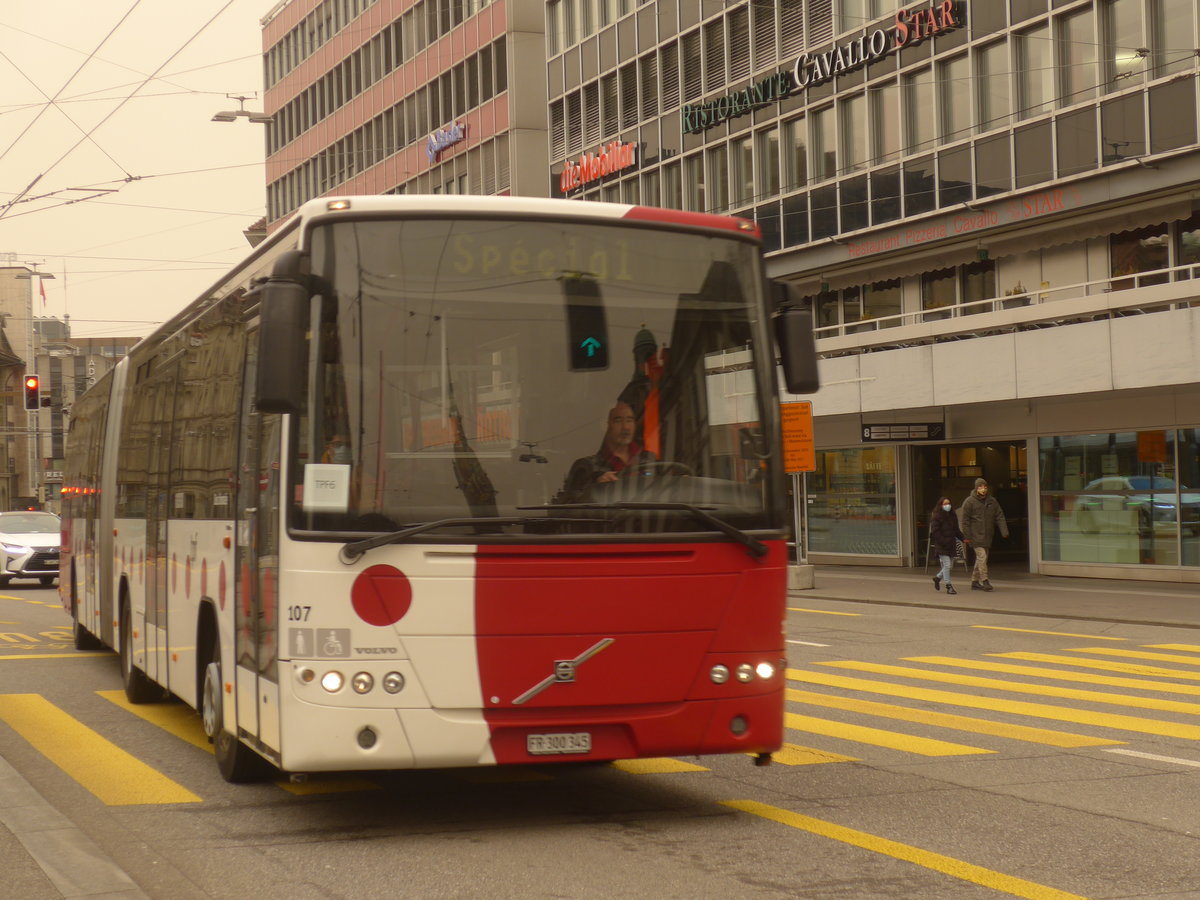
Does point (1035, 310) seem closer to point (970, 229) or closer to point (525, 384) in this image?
point (970, 229)

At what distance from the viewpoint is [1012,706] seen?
12.5 m

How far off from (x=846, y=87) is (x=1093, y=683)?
22102 mm

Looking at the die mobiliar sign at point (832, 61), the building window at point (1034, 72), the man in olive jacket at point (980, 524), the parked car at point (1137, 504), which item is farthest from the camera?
the die mobiliar sign at point (832, 61)

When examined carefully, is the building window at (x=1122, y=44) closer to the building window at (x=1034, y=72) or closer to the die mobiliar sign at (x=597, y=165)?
the building window at (x=1034, y=72)

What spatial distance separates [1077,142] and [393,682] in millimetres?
23844

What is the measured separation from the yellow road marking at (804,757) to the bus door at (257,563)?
3.11 metres

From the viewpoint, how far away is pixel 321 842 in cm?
745

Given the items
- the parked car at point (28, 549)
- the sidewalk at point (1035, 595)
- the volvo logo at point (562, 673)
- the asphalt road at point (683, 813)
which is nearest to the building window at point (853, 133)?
the sidewalk at point (1035, 595)

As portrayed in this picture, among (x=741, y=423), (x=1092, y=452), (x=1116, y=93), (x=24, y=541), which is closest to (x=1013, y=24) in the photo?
(x=1116, y=93)

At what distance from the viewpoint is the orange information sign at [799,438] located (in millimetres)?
28000

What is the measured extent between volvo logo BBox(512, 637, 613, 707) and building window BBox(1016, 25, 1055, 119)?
2397 centimetres

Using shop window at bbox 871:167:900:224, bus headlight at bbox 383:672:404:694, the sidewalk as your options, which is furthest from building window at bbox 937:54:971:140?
bus headlight at bbox 383:672:404:694

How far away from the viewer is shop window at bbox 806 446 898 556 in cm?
3544

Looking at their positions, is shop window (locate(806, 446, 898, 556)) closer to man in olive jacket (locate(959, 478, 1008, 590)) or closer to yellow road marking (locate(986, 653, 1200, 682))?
man in olive jacket (locate(959, 478, 1008, 590))
